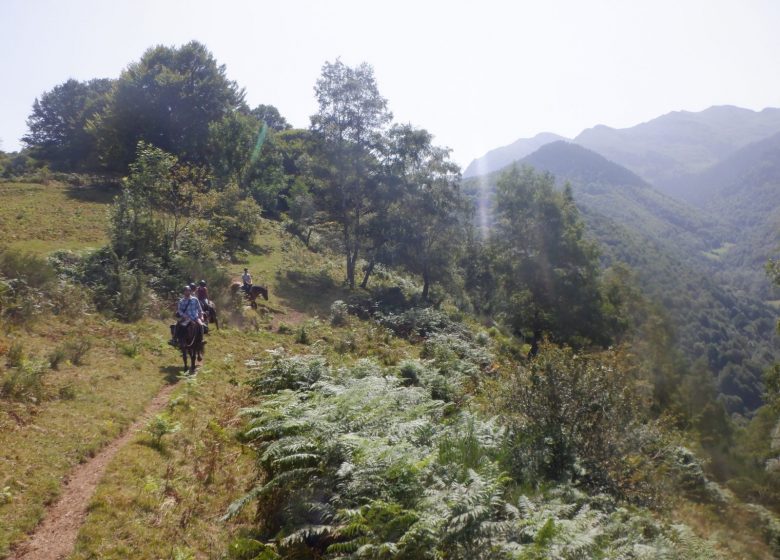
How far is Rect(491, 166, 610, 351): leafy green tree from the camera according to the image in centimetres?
3269

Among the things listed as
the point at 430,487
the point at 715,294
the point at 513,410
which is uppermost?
the point at 430,487

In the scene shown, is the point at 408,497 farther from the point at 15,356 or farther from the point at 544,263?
the point at 544,263

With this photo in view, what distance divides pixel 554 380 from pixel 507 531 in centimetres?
496

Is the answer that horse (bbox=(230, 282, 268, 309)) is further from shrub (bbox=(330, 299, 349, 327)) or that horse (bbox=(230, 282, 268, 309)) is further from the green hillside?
shrub (bbox=(330, 299, 349, 327))

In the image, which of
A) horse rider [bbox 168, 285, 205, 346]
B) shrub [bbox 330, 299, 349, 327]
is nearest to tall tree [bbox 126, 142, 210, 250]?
shrub [bbox 330, 299, 349, 327]

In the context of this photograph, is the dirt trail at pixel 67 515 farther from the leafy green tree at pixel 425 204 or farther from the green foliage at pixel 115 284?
the leafy green tree at pixel 425 204

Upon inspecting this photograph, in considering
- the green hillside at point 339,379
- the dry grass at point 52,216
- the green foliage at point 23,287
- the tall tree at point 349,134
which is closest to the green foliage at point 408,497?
the green hillside at point 339,379

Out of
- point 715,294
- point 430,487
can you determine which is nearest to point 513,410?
point 430,487

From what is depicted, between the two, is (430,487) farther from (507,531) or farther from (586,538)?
(586,538)

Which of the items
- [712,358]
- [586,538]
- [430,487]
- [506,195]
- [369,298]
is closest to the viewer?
[586,538]

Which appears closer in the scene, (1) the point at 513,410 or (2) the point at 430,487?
(2) the point at 430,487

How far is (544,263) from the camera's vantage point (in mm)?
33969

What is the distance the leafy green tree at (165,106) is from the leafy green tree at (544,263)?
1157 inches

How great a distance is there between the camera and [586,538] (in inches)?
198
